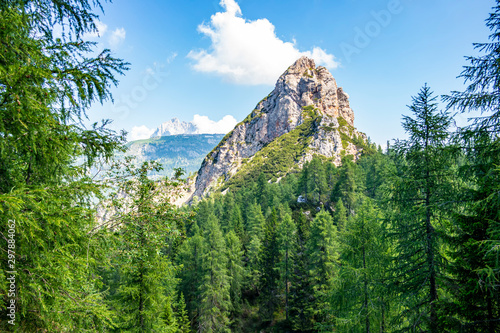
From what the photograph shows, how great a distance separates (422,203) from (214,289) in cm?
2064

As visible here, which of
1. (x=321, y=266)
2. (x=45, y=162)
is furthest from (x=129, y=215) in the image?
(x=321, y=266)

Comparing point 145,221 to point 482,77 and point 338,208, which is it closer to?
point 482,77

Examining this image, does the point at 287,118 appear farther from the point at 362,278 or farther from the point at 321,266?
Result: the point at 362,278

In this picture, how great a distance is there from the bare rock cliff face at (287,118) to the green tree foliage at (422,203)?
370ft

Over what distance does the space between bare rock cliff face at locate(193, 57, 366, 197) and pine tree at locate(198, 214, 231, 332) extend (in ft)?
333

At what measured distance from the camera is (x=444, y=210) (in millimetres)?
8117

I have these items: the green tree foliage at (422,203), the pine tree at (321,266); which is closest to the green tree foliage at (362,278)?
the green tree foliage at (422,203)

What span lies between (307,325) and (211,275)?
10054 mm

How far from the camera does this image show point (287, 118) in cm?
14612

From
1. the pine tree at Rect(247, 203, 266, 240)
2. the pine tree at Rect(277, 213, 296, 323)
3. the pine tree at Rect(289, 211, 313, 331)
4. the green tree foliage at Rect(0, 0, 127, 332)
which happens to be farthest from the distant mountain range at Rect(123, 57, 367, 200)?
the green tree foliage at Rect(0, 0, 127, 332)

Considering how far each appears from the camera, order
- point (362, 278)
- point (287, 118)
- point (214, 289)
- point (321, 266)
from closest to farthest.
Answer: point (362, 278) → point (321, 266) → point (214, 289) → point (287, 118)

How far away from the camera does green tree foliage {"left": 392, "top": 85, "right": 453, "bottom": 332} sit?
8555 mm

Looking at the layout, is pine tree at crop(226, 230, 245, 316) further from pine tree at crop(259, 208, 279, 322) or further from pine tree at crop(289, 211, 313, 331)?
pine tree at crop(289, 211, 313, 331)

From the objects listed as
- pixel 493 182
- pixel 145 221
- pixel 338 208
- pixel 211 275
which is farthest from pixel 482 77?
pixel 338 208
